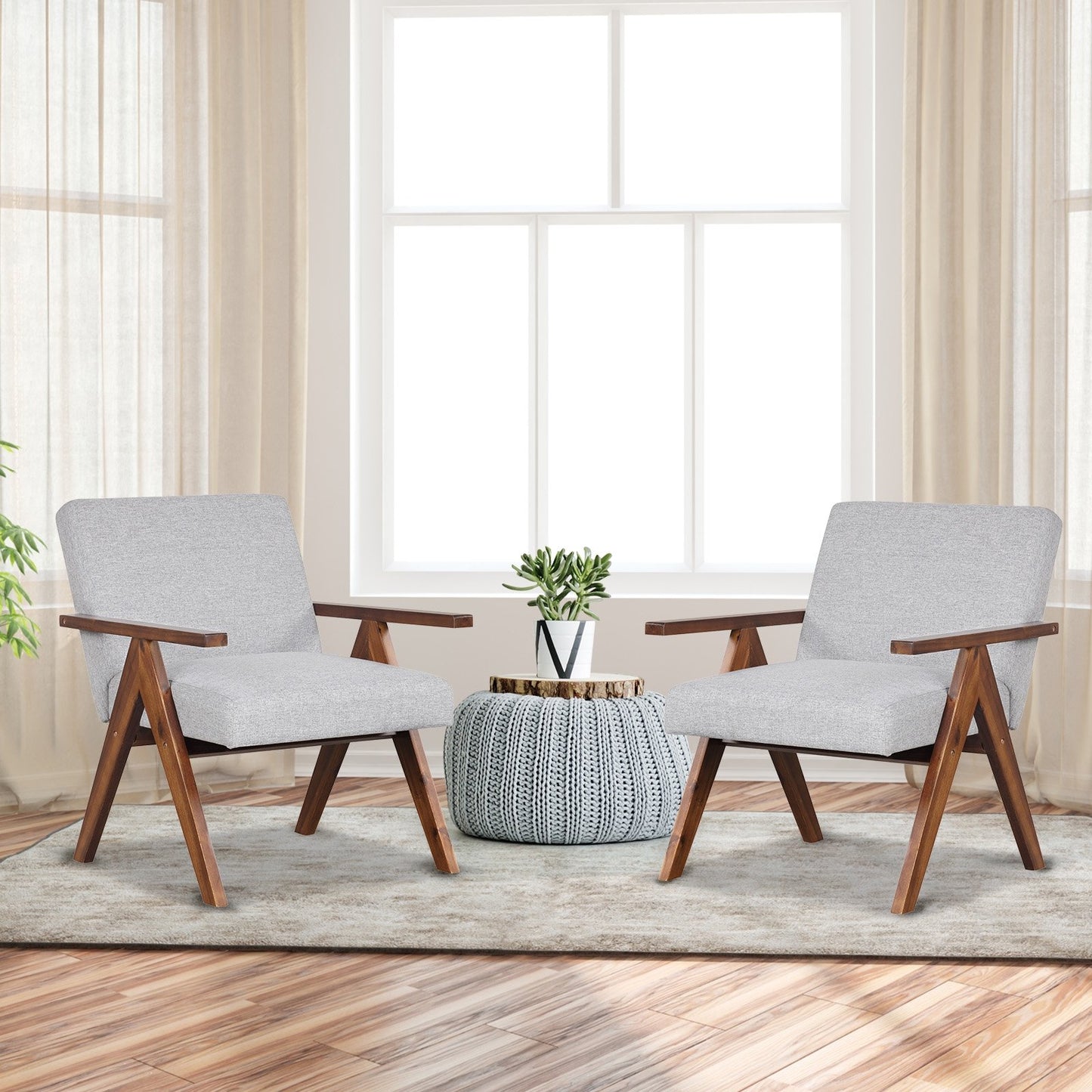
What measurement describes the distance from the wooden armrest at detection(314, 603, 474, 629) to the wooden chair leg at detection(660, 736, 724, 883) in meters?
0.60

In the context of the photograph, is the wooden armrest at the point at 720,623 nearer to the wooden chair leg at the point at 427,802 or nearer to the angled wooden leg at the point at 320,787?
the wooden chair leg at the point at 427,802

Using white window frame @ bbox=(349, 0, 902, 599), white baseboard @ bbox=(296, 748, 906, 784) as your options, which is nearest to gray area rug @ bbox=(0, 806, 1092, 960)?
white baseboard @ bbox=(296, 748, 906, 784)

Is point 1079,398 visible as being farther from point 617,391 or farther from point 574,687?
point 574,687

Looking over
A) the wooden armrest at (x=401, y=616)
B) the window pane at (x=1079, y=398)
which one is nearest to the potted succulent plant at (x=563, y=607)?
the wooden armrest at (x=401, y=616)

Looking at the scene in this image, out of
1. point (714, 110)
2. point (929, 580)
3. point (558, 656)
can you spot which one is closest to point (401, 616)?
point (558, 656)

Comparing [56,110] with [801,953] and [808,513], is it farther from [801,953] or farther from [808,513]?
[801,953]

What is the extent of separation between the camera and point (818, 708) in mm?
2699

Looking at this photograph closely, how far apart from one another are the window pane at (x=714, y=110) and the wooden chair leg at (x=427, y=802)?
2.21 meters

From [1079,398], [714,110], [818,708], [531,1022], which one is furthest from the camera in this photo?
[714,110]

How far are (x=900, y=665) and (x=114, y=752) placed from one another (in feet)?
5.81

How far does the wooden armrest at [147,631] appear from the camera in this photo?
2674 millimetres

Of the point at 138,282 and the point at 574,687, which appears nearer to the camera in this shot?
the point at 574,687

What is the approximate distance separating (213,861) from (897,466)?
8.18ft

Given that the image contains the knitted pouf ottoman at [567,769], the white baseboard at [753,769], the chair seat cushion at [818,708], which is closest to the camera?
the chair seat cushion at [818,708]
